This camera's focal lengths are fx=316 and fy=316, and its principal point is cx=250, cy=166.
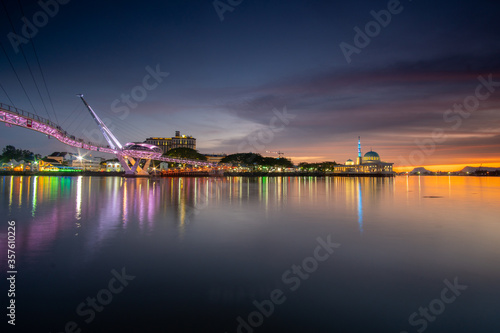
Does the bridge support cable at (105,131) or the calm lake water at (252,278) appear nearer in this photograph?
the calm lake water at (252,278)

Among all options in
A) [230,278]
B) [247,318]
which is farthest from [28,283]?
[247,318]

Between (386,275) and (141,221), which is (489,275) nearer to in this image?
(386,275)

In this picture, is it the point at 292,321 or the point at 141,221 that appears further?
the point at 141,221

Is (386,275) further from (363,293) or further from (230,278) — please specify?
(230,278)

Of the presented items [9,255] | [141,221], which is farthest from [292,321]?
[141,221]

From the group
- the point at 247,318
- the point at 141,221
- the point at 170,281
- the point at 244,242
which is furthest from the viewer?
the point at 141,221

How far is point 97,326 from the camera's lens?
6328mm

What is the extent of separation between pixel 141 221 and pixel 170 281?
1075cm

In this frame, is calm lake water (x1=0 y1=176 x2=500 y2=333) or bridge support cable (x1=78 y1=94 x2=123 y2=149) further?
bridge support cable (x1=78 y1=94 x2=123 y2=149)

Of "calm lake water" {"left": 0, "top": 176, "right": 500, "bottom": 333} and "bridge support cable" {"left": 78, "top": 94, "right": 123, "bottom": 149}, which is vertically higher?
"bridge support cable" {"left": 78, "top": 94, "right": 123, "bottom": 149}

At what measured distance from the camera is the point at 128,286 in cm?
844

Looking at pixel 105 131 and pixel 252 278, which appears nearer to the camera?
pixel 252 278

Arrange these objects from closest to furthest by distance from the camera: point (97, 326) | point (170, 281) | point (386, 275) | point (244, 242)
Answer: point (97, 326)
point (170, 281)
point (386, 275)
point (244, 242)

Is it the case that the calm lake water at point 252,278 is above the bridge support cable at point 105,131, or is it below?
below
